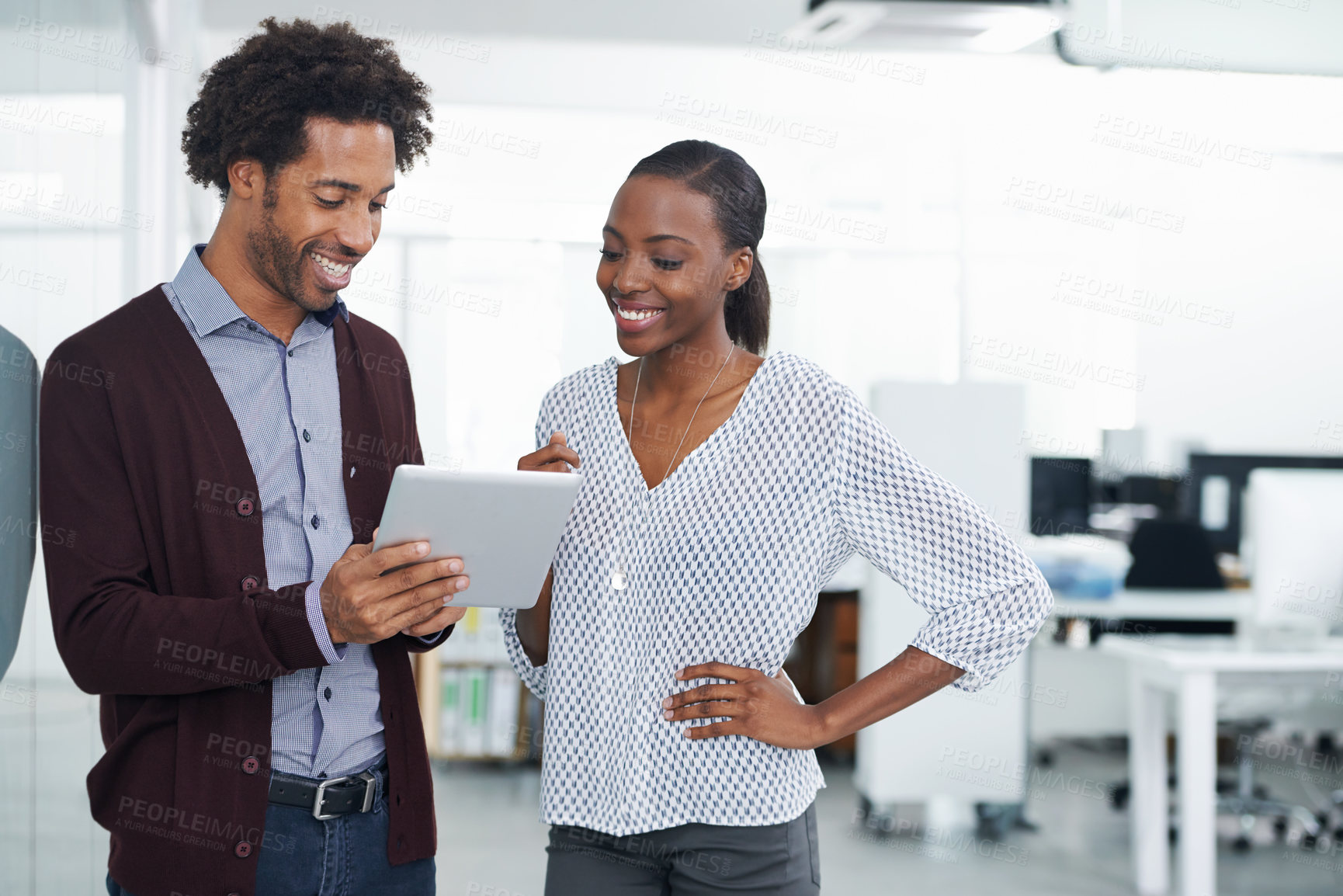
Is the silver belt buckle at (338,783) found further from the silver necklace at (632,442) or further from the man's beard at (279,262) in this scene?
the man's beard at (279,262)

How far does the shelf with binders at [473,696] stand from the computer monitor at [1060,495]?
110 inches

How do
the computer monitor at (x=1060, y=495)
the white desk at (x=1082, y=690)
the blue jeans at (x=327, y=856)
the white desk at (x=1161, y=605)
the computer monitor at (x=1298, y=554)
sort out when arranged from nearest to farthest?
the blue jeans at (x=327, y=856) → the computer monitor at (x=1298, y=554) → the white desk at (x=1161, y=605) → the white desk at (x=1082, y=690) → the computer monitor at (x=1060, y=495)

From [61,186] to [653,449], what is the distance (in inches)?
39.0

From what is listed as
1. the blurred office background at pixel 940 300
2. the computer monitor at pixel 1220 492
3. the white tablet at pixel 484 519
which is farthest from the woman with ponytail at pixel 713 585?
the computer monitor at pixel 1220 492

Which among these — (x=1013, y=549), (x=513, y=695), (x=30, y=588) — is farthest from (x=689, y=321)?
(x=513, y=695)

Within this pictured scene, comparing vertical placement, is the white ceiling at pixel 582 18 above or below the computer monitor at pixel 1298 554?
above

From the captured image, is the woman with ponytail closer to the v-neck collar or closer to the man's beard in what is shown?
the v-neck collar

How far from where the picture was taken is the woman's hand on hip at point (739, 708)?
1440mm

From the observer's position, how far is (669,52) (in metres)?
5.78

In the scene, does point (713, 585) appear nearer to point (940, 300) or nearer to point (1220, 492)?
point (1220, 492)

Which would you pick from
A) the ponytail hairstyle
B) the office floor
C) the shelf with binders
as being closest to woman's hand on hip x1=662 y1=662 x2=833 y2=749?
the ponytail hairstyle

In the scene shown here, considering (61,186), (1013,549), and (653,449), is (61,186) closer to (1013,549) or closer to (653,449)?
(653,449)

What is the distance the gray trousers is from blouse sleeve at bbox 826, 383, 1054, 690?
0.33m

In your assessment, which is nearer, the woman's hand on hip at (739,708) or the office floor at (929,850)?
the woman's hand on hip at (739,708)
